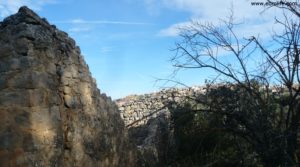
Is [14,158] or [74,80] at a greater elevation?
[74,80]

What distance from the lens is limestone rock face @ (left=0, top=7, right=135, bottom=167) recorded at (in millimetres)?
4488

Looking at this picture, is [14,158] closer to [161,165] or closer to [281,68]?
[281,68]

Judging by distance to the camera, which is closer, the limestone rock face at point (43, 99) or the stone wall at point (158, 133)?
the limestone rock face at point (43, 99)

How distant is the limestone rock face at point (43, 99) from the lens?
4488mm

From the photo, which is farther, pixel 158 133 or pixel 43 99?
pixel 158 133

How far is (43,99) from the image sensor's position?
15.6 ft

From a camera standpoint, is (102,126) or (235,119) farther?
(235,119)

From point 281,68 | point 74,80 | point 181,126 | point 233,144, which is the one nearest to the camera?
point 74,80

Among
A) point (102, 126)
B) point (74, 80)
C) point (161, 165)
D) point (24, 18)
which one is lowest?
point (161, 165)

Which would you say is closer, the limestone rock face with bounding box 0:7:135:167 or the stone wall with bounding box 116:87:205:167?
the limestone rock face with bounding box 0:7:135:167

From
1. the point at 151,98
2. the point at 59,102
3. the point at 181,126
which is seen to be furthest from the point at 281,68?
the point at 151,98

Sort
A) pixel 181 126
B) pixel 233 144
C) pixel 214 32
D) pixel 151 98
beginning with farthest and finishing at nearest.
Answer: pixel 151 98 → pixel 181 126 → pixel 233 144 → pixel 214 32

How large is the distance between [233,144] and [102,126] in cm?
326

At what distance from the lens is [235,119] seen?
7508mm
